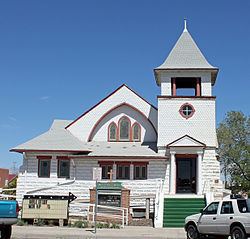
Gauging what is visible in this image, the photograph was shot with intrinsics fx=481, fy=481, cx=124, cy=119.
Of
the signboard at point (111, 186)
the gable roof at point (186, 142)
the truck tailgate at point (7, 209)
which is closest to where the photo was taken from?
the truck tailgate at point (7, 209)

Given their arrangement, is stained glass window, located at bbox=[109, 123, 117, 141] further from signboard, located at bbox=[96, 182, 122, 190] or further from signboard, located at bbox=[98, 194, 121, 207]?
signboard, located at bbox=[98, 194, 121, 207]

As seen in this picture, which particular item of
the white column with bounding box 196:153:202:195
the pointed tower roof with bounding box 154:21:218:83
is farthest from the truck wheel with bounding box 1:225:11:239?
the pointed tower roof with bounding box 154:21:218:83

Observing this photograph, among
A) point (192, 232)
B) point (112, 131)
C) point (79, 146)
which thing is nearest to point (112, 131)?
point (112, 131)

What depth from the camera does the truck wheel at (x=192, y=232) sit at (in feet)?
60.9

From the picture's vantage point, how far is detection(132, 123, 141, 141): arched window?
32469mm

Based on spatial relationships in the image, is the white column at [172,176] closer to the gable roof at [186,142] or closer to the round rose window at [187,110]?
the gable roof at [186,142]

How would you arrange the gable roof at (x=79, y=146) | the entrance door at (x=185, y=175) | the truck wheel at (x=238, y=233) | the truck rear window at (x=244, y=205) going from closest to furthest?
the truck wheel at (x=238, y=233), the truck rear window at (x=244, y=205), the gable roof at (x=79, y=146), the entrance door at (x=185, y=175)

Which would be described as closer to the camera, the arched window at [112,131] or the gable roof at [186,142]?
the gable roof at [186,142]

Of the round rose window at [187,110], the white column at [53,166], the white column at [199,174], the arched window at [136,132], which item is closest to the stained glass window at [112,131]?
the arched window at [136,132]

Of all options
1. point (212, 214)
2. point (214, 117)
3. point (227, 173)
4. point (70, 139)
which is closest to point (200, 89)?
point (214, 117)

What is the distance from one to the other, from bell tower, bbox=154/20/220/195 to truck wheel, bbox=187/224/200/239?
35.8 feet

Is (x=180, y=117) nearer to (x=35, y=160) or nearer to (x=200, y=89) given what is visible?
(x=200, y=89)

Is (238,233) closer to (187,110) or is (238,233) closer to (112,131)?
(187,110)

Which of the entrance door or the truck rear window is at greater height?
the entrance door
